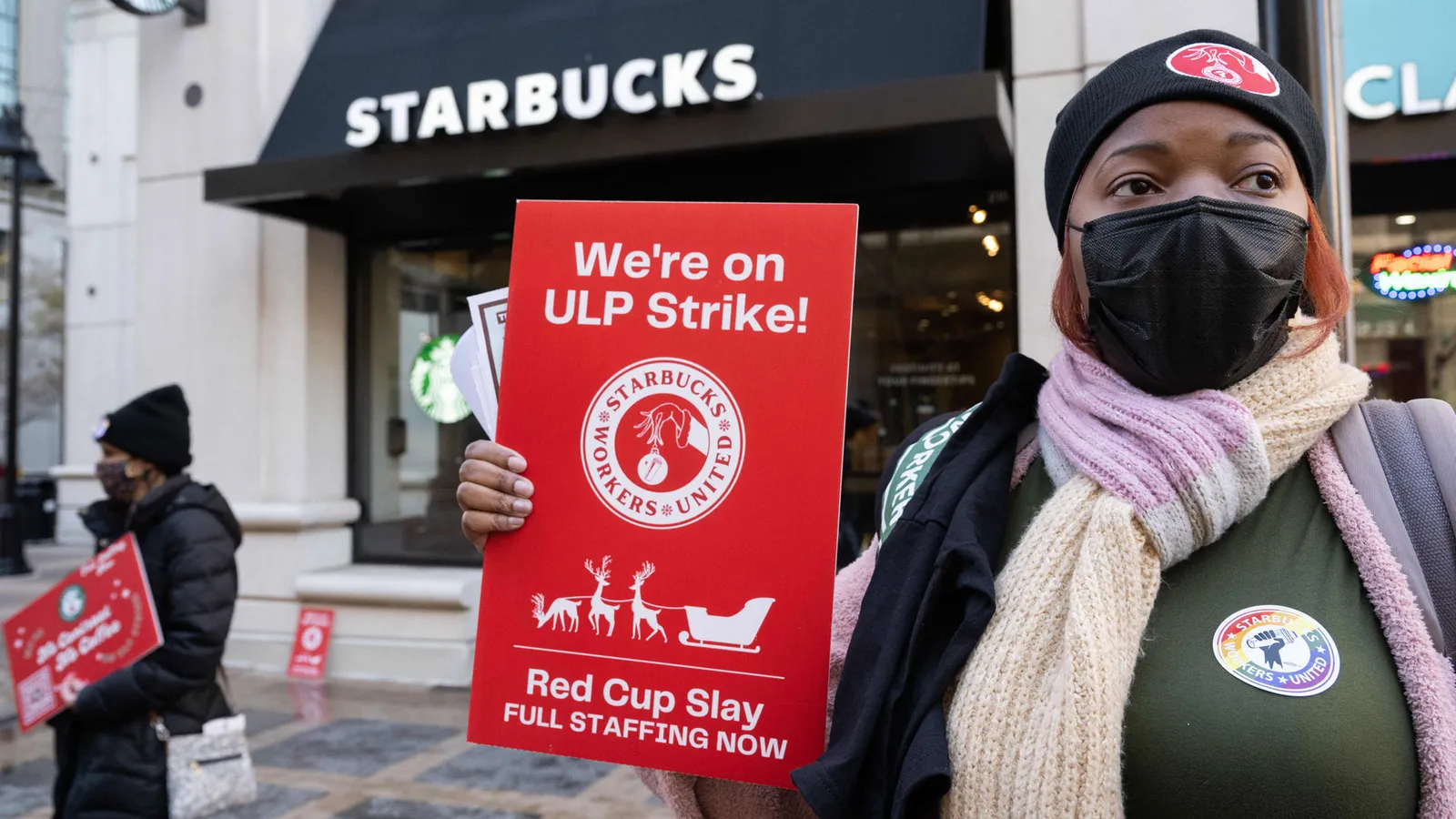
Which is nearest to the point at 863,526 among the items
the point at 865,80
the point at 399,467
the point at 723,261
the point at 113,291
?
the point at 865,80

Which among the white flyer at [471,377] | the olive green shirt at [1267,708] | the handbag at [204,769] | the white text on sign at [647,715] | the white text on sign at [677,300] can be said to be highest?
the white text on sign at [677,300]

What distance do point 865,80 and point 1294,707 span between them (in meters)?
4.92

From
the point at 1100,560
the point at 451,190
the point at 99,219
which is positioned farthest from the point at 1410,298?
the point at 99,219

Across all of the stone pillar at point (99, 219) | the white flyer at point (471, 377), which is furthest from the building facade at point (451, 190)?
the stone pillar at point (99, 219)

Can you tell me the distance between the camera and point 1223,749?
1.11m

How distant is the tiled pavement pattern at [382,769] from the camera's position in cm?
480

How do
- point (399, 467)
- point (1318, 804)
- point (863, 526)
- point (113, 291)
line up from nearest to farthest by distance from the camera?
point (1318, 804) → point (863, 526) → point (399, 467) → point (113, 291)

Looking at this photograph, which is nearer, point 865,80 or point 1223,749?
point 1223,749

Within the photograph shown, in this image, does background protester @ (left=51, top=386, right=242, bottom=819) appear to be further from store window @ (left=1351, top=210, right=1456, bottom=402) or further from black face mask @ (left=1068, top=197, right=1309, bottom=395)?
store window @ (left=1351, top=210, right=1456, bottom=402)

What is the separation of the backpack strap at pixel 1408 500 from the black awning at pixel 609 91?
4.17 metres

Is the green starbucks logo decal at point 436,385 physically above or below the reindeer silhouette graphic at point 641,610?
above

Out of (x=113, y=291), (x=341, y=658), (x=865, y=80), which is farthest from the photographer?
(x=113, y=291)

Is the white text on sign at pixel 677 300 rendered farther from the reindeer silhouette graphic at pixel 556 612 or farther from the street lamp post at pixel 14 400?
the street lamp post at pixel 14 400

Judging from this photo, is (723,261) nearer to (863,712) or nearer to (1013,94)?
(863,712)
